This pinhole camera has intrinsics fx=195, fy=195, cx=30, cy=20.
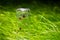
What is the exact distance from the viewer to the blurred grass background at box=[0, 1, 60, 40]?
4777 millimetres

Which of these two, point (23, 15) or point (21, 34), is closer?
point (21, 34)

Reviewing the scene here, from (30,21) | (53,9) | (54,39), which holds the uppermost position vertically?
(53,9)

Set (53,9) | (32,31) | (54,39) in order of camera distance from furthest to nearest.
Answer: (53,9) → (32,31) → (54,39)

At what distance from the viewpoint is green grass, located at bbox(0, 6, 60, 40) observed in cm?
476

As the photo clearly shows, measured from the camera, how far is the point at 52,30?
4.73 meters

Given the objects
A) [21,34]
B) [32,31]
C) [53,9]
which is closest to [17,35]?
[21,34]

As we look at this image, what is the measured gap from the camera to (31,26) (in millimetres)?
5285

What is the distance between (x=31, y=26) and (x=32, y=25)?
60 mm

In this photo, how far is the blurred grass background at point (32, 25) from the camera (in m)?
4.78

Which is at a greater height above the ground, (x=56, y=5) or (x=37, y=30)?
(x=56, y=5)

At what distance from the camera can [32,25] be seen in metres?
5.33

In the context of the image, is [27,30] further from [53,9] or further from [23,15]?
[53,9]

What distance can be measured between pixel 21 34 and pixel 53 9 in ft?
6.29

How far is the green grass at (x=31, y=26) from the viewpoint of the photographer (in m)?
4.76
